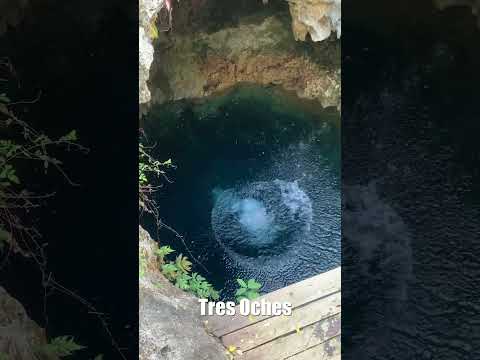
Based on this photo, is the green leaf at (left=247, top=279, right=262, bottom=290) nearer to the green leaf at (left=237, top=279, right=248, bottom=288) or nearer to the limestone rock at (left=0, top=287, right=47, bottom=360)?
the green leaf at (left=237, top=279, right=248, bottom=288)

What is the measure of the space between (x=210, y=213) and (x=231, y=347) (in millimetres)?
1502

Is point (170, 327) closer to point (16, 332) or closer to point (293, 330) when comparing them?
point (293, 330)

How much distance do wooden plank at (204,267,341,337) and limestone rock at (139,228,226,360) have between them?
6 centimetres

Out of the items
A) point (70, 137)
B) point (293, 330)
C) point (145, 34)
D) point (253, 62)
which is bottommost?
point (293, 330)

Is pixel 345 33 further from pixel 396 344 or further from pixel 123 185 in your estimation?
pixel 396 344

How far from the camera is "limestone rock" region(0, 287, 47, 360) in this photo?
93 cm

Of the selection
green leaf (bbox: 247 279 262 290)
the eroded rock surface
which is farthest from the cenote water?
the eroded rock surface

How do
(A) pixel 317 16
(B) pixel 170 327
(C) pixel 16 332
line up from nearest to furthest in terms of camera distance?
(C) pixel 16 332 < (B) pixel 170 327 < (A) pixel 317 16

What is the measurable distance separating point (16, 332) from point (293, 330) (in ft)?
4.18

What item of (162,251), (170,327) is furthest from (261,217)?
(170,327)

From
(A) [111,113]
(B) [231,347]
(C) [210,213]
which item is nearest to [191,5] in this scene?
(C) [210,213]

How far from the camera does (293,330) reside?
78.8 inches

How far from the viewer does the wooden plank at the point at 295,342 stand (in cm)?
200

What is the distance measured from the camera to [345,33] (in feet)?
3.86
